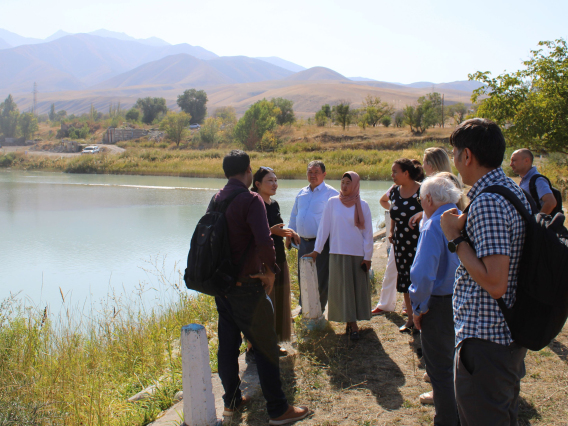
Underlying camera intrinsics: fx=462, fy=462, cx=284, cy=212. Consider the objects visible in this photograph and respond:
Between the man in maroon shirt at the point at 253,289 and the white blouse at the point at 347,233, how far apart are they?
1556 millimetres

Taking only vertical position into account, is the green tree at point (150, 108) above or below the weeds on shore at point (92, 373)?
above

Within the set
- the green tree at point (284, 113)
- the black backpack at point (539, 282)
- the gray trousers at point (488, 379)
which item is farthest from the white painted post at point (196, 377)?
the green tree at point (284, 113)

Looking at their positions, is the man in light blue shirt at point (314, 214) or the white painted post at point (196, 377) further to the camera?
the man in light blue shirt at point (314, 214)

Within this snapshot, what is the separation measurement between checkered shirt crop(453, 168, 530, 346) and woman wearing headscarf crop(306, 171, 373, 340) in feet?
8.18

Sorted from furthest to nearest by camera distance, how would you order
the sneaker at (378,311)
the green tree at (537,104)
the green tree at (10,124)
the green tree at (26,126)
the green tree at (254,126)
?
1. the green tree at (10,124)
2. the green tree at (26,126)
3. the green tree at (254,126)
4. the green tree at (537,104)
5. the sneaker at (378,311)

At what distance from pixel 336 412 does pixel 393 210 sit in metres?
1.98

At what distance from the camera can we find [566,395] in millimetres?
3395

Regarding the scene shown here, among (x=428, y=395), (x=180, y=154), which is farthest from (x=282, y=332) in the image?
(x=180, y=154)

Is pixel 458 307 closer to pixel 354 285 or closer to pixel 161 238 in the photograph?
pixel 354 285

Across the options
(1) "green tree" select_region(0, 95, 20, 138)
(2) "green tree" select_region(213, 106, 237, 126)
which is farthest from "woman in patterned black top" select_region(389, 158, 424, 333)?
(1) "green tree" select_region(0, 95, 20, 138)

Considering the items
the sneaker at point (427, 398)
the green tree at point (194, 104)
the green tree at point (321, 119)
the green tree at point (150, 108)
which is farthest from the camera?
the green tree at point (194, 104)

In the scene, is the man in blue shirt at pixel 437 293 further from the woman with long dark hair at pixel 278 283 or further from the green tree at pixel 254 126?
the green tree at pixel 254 126

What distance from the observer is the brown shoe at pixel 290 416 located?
3.09 m

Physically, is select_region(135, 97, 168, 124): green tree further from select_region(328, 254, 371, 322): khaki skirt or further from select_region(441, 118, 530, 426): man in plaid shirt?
select_region(441, 118, 530, 426): man in plaid shirt
